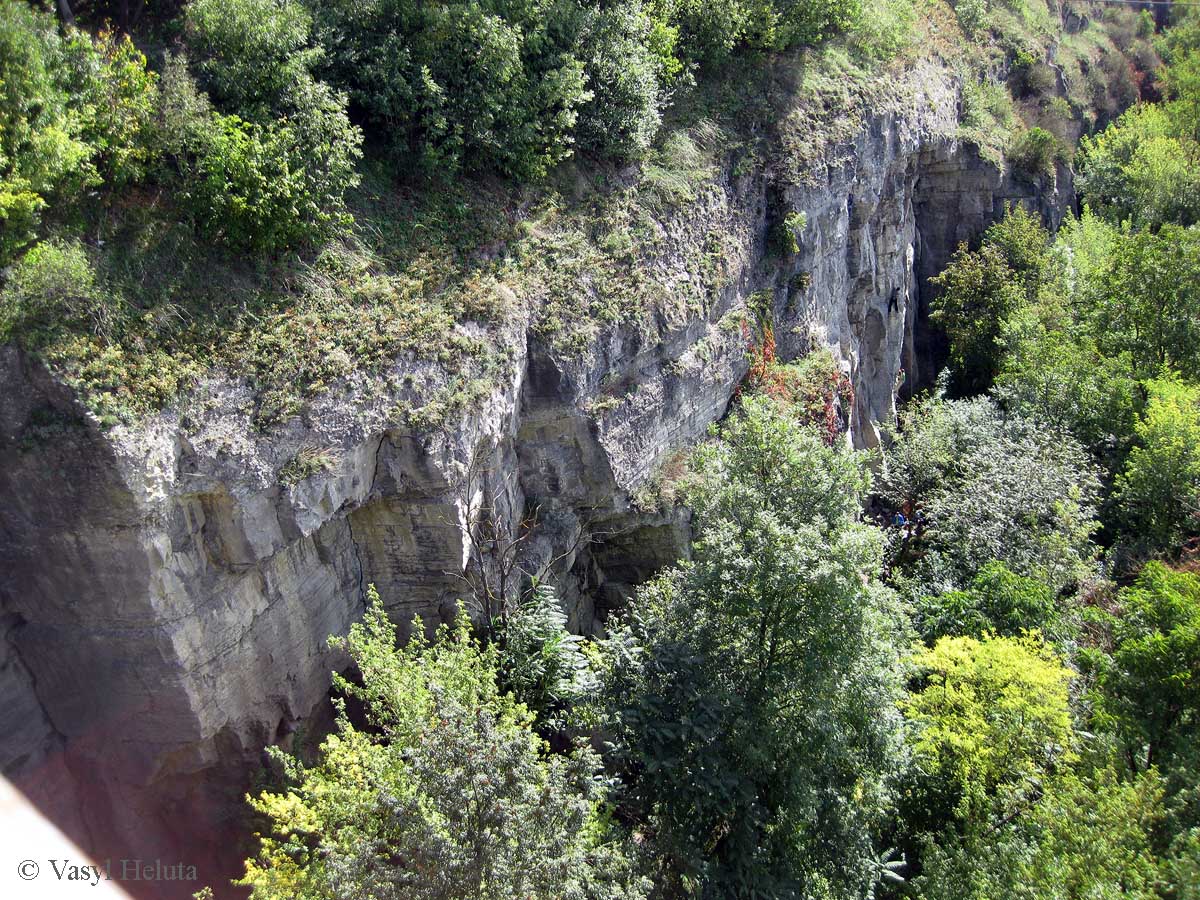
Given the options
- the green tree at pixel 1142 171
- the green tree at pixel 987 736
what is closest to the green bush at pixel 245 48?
the green tree at pixel 987 736

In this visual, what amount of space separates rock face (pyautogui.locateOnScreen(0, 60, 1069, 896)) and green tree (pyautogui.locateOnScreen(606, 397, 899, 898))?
384 cm

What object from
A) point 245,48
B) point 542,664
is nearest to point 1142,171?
point 542,664

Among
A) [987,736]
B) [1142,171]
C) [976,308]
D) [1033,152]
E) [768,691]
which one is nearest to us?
[768,691]

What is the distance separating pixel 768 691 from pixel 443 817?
5.41m

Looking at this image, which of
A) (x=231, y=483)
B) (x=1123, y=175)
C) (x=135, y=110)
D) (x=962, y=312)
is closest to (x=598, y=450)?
(x=231, y=483)

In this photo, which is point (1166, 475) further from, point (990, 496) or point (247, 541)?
point (247, 541)

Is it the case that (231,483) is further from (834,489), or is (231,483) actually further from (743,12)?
(743,12)

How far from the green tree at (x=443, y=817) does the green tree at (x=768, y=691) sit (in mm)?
1645

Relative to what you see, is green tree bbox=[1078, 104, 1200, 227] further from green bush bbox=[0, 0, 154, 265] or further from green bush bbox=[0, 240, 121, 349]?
green bush bbox=[0, 240, 121, 349]

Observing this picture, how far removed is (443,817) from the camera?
9875 mm

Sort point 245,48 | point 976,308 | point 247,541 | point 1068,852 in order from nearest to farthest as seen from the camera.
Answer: point 1068,852 < point 247,541 < point 245,48 < point 976,308

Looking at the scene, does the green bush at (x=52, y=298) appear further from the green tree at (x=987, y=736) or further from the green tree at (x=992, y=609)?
the green tree at (x=992, y=609)

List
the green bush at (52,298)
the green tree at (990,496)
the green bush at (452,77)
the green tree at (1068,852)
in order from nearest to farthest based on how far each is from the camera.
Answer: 1. the green bush at (52,298)
2. the green tree at (1068,852)
3. the green bush at (452,77)
4. the green tree at (990,496)

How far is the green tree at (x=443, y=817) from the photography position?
384 inches
